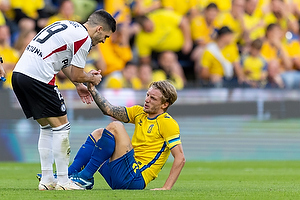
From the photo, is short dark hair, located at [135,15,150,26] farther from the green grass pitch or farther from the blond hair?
the blond hair

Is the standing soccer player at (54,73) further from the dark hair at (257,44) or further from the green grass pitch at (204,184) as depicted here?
the dark hair at (257,44)

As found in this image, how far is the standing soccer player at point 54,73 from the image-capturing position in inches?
210

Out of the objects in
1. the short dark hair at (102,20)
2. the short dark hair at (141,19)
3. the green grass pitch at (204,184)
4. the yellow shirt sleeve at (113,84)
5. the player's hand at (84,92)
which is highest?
the short dark hair at (102,20)

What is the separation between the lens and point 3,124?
1094 centimetres

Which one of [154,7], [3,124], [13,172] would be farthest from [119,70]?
[13,172]

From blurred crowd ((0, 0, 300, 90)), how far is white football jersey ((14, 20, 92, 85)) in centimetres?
557

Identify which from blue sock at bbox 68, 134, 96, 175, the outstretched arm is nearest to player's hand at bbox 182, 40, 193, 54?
blue sock at bbox 68, 134, 96, 175

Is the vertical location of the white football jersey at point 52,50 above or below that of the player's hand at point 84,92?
above

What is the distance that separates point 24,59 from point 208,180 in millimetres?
3301

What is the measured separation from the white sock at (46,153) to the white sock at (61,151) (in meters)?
0.16

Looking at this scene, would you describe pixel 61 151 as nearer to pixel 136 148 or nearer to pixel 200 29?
pixel 136 148

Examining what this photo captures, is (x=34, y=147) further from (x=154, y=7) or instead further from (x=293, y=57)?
(x=293, y=57)

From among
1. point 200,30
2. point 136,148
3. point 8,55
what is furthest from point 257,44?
point 136,148

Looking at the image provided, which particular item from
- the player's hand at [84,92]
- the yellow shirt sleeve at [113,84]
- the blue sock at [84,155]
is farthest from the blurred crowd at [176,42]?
the blue sock at [84,155]
